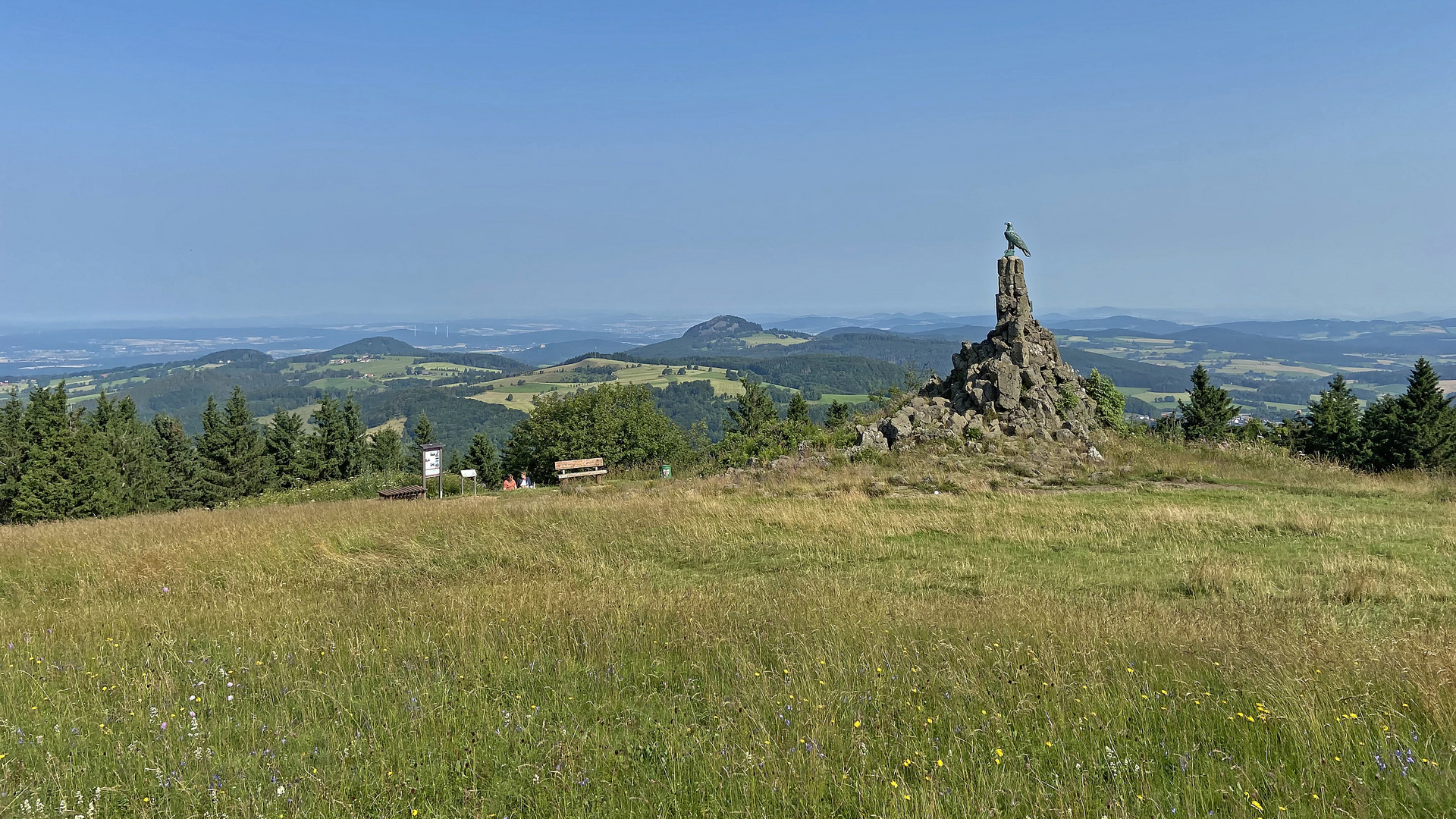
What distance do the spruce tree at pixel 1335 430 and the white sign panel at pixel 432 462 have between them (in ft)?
197

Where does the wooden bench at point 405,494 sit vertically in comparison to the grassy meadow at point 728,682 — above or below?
below

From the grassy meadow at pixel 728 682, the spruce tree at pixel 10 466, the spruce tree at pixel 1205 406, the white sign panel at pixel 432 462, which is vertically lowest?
the spruce tree at pixel 10 466

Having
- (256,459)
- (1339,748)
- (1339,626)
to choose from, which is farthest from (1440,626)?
(256,459)

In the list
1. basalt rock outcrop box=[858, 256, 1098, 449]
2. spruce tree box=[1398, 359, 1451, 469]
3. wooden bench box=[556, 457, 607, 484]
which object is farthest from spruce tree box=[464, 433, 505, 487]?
spruce tree box=[1398, 359, 1451, 469]

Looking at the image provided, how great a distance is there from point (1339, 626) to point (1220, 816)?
17.8ft

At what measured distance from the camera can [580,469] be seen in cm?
2683

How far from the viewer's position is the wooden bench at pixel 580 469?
83.5 ft

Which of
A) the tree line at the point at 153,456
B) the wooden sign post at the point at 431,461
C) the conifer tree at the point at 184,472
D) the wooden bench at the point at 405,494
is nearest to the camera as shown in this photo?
the wooden sign post at the point at 431,461

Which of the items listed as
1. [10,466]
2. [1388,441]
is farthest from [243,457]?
[1388,441]

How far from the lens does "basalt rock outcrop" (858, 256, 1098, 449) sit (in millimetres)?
24125

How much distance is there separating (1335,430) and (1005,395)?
47.0m

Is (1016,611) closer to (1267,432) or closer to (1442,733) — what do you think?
(1442,733)

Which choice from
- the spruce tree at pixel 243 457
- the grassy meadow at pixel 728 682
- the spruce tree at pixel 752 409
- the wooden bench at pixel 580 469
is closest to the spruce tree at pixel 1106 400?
the grassy meadow at pixel 728 682

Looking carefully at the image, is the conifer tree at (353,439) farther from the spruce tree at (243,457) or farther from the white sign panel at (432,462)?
the white sign panel at (432,462)
